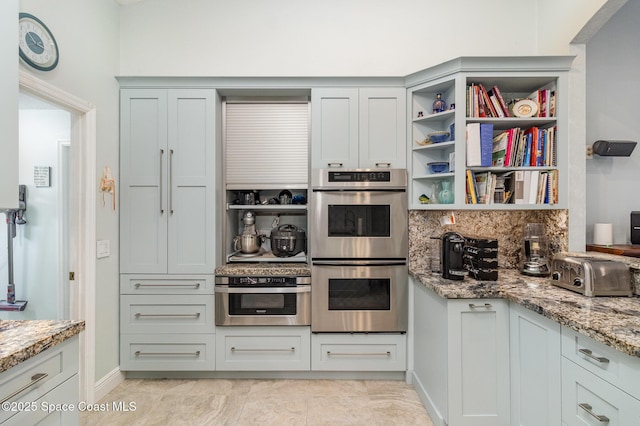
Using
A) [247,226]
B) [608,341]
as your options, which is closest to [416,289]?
[608,341]

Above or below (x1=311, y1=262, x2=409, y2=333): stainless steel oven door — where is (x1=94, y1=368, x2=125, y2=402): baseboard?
below

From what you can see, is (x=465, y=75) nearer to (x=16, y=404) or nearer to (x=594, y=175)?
(x=594, y=175)

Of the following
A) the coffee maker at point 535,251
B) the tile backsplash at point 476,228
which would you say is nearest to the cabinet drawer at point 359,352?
the tile backsplash at point 476,228

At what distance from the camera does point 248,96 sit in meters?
2.64

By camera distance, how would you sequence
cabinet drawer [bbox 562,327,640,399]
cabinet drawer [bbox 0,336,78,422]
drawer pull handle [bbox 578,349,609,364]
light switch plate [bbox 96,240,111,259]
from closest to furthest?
1. cabinet drawer [bbox 0,336,78,422]
2. cabinet drawer [bbox 562,327,640,399]
3. drawer pull handle [bbox 578,349,609,364]
4. light switch plate [bbox 96,240,111,259]

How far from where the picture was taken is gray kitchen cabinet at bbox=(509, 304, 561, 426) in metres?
1.48

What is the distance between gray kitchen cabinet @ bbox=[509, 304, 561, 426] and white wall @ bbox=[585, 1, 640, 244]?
1.42m

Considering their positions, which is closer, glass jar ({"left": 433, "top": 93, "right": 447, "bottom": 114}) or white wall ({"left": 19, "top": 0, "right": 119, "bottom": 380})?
white wall ({"left": 19, "top": 0, "right": 119, "bottom": 380})

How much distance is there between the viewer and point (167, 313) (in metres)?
2.46

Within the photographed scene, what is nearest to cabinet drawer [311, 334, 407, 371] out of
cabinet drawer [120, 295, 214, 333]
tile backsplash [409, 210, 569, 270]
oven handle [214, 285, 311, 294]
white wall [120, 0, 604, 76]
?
oven handle [214, 285, 311, 294]

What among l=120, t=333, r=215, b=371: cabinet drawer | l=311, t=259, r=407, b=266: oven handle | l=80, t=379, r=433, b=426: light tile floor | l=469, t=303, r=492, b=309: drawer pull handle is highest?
l=311, t=259, r=407, b=266: oven handle

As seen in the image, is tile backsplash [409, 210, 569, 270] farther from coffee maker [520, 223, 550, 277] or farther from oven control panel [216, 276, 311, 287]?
oven control panel [216, 276, 311, 287]

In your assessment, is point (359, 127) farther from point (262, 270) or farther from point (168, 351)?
point (168, 351)

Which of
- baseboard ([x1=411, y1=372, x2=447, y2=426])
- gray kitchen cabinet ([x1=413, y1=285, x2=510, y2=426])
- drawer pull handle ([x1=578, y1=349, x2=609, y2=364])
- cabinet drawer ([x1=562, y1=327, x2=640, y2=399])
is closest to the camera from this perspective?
cabinet drawer ([x1=562, y1=327, x2=640, y2=399])
